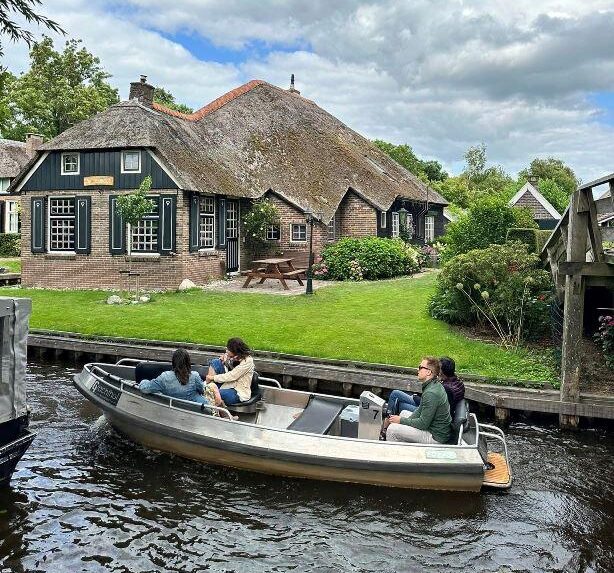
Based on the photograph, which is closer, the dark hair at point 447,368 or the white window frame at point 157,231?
the dark hair at point 447,368

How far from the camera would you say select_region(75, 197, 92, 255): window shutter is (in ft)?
80.3

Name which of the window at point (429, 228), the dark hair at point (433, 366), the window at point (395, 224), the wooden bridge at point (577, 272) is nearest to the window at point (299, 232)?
the window at point (395, 224)

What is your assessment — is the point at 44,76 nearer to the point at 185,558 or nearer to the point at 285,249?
the point at 285,249

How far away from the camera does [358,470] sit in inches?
365

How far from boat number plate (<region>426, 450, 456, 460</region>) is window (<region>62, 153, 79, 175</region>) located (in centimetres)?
1970

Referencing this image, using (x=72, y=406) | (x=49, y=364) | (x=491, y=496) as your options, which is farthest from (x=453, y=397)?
(x=49, y=364)

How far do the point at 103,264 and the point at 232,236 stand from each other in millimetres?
5733

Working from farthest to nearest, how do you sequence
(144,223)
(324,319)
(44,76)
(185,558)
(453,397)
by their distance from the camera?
1. (44,76)
2. (144,223)
3. (324,319)
4. (453,397)
5. (185,558)

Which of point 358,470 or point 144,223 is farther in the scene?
point 144,223

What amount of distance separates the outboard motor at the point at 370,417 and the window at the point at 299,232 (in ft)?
64.3

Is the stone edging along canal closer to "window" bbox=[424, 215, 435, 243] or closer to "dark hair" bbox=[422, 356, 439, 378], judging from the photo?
"dark hair" bbox=[422, 356, 439, 378]

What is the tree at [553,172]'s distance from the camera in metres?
75.8

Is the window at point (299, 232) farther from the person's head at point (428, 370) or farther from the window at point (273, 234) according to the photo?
the person's head at point (428, 370)

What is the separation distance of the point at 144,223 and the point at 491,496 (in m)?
18.0
